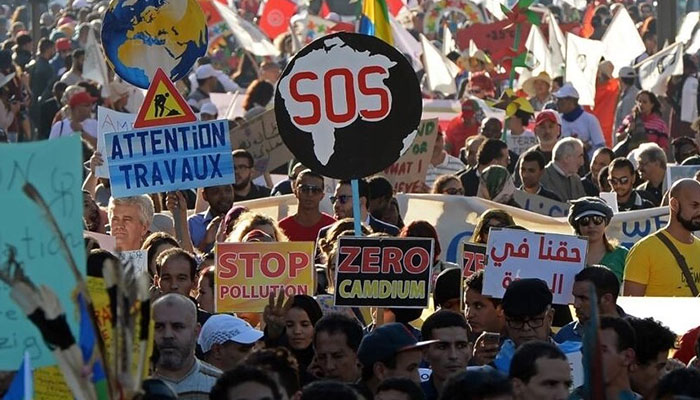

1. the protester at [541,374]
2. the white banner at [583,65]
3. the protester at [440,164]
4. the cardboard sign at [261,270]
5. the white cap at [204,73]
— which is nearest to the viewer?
the protester at [541,374]

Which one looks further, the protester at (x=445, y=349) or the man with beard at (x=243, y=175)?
the man with beard at (x=243, y=175)

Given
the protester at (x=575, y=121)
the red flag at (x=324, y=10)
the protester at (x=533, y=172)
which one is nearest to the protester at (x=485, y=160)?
the protester at (x=533, y=172)

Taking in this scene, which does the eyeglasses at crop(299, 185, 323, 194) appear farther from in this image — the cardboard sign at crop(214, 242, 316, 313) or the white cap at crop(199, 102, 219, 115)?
the white cap at crop(199, 102, 219, 115)

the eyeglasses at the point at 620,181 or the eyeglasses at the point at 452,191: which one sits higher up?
the eyeglasses at the point at 620,181

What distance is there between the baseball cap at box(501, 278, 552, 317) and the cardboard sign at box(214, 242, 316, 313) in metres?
1.37

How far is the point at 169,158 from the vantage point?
9.98 metres

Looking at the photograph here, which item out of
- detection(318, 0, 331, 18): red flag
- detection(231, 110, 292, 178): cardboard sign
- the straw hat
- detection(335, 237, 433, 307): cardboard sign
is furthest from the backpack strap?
detection(318, 0, 331, 18): red flag

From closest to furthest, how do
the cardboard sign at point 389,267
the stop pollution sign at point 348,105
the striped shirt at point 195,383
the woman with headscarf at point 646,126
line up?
the striped shirt at point 195,383
the cardboard sign at point 389,267
the stop pollution sign at point 348,105
the woman with headscarf at point 646,126

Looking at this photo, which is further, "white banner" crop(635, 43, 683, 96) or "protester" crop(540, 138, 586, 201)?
"white banner" crop(635, 43, 683, 96)

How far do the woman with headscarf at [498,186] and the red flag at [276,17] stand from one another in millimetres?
15874

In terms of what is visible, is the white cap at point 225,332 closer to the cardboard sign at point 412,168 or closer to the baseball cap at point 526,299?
the baseball cap at point 526,299

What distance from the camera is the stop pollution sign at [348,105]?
9203 mm

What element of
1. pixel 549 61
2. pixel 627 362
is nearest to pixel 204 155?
pixel 627 362

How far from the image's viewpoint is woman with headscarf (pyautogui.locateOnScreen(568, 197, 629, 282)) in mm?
9391
